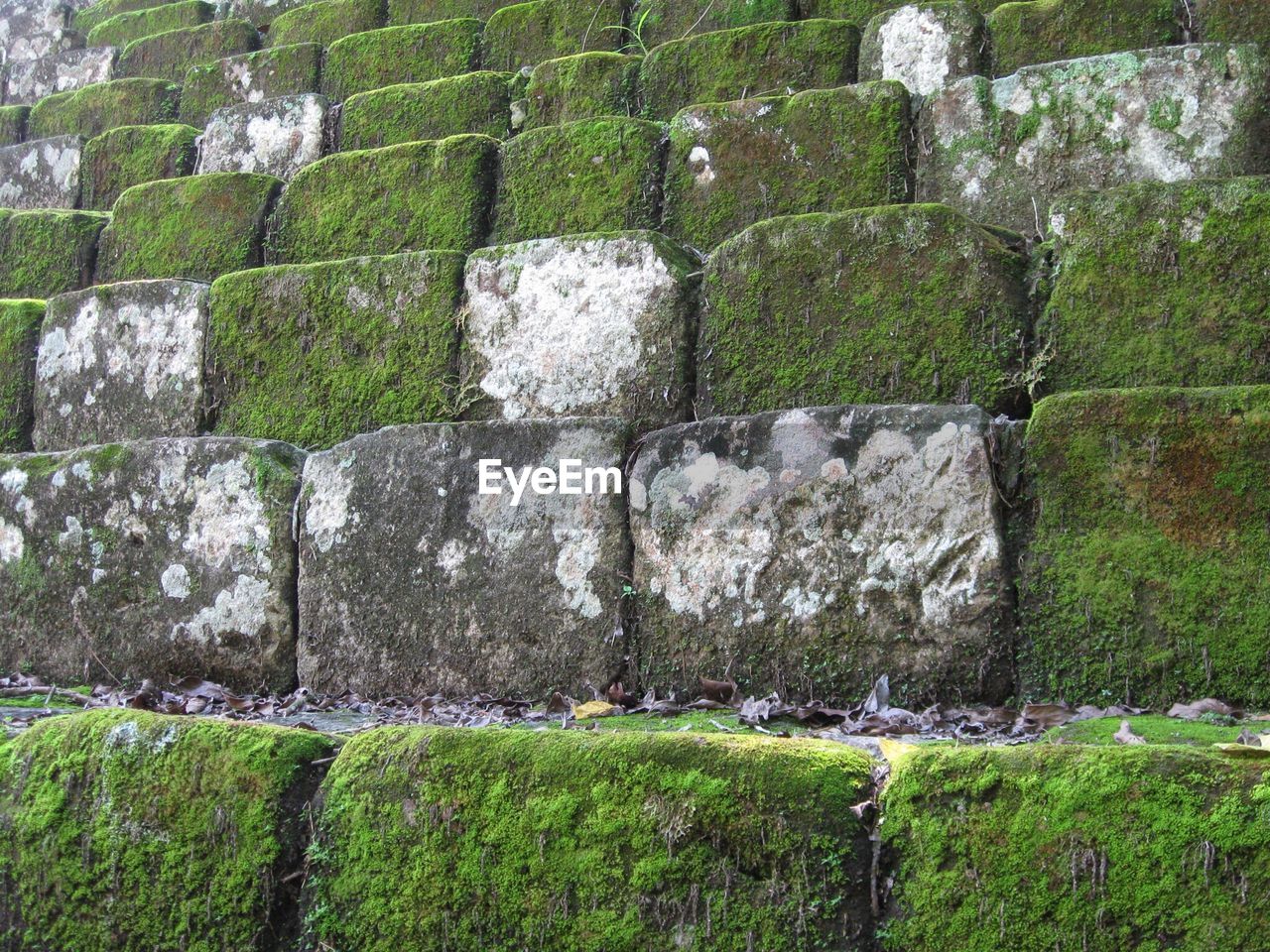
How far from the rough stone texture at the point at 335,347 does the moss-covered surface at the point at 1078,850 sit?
1.63 m

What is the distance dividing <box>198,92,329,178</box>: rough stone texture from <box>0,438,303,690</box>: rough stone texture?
1.60 meters

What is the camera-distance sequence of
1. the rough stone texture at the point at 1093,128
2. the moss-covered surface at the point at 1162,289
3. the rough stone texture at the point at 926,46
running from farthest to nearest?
the rough stone texture at the point at 926,46, the rough stone texture at the point at 1093,128, the moss-covered surface at the point at 1162,289

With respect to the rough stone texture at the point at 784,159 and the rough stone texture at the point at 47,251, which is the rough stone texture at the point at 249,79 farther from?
the rough stone texture at the point at 784,159

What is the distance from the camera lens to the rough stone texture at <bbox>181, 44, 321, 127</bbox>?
14.7ft

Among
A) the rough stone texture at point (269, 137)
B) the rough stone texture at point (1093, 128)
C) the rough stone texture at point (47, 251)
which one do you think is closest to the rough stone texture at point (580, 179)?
the rough stone texture at point (1093, 128)

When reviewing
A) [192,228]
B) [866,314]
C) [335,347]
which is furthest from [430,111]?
[866,314]

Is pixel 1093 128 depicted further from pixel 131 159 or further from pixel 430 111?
pixel 131 159

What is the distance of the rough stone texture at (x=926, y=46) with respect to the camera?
10.9ft

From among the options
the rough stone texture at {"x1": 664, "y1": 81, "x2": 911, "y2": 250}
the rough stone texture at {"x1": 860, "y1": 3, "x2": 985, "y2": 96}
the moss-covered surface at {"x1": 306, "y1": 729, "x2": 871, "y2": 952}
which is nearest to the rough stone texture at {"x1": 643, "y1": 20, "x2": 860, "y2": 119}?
the rough stone texture at {"x1": 860, "y1": 3, "x2": 985, "y2": 96}

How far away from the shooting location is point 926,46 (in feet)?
11.1

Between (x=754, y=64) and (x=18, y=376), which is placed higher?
(x=754, y=64)

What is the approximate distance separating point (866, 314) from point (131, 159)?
3.04 metres

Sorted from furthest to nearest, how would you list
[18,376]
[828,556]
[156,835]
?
1. [18,376]
2. [828,556]
3. [156,835]

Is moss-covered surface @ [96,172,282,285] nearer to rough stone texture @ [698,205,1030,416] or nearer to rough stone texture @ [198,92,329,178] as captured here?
rough stone texture @ [198,92,329,178]
